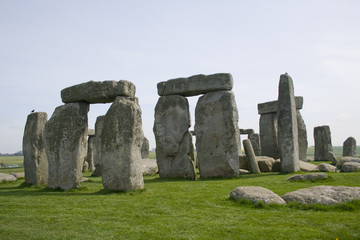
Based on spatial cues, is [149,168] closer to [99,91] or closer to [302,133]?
[99,91]

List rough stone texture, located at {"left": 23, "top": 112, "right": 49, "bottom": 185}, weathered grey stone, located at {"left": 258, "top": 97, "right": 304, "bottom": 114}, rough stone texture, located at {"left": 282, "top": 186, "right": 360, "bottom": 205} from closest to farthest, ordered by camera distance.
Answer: rough stone texture, located at {"left": 282, "top": 186, "right": 360, "bottom": 205} → rough stone texture, located at {"left": 23, "top": 112, "right": 49, "bottom": 185} → weathered grey stone, located at {"left": 258, "top": 97, "right": 304, "bottom": 114}

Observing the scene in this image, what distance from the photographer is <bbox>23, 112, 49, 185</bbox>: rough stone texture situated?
10.9 metres

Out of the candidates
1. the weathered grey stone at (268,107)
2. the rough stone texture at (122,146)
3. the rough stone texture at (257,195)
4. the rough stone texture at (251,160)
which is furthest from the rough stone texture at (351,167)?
the rough stone texture at (122,146)

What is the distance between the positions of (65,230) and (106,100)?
4960 millimetres

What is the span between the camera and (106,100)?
31.2ft

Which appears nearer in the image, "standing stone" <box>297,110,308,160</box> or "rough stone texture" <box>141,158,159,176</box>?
"rough stone texture" <box>141,158,159,176</box>

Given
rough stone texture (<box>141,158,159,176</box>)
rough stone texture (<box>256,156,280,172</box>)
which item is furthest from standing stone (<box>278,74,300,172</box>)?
rough stone texture (<box>141,158,159,176</box>)

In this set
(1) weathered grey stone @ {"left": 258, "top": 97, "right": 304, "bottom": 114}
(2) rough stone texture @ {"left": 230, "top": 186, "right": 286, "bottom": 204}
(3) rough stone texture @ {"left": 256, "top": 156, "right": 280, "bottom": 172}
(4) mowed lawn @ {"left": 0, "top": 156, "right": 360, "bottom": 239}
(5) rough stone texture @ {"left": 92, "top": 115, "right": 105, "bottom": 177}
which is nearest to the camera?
(4) mowed lawn @ {"left": 0, "top": 156, "right": 360, "bottom": 239}

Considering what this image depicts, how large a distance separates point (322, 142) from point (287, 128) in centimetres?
967

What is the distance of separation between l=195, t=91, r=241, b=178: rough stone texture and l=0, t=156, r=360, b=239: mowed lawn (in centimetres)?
462

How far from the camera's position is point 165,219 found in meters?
5.66

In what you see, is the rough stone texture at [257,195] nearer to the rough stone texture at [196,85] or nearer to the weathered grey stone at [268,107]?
the rough stone texture at [196,85]

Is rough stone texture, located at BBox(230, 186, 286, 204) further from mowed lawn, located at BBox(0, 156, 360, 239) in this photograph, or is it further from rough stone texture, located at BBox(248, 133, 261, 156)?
rough stone texture, located at BBox(248, 133, 261, 156)

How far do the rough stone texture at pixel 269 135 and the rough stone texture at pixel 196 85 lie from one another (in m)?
7.43
